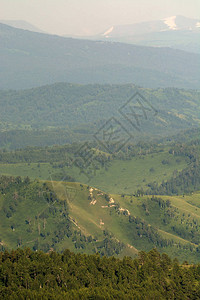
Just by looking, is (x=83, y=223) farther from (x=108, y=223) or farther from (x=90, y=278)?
(x=90, y=278)

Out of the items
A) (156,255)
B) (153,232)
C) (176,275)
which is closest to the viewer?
(176,275)

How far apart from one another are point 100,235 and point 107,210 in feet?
52.8

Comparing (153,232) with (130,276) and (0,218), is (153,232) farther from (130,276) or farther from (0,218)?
(130,276)

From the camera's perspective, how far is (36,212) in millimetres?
179375

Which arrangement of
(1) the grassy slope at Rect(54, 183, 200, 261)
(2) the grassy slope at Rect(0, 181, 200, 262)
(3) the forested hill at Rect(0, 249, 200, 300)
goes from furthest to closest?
(1) the grassy slope at Rect(54, 183, 200, 261) < (2) the grassy slope at Rect(0, 181, 200, 262) < (3) the forested hill at Rect(0, 249, 200, 300)

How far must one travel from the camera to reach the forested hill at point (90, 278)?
282ft

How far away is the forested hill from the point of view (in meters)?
85.8

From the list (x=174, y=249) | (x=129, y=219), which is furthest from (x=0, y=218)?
(x=174, y=249)

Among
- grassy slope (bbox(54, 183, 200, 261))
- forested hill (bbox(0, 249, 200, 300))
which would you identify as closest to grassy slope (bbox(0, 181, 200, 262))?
grassy slope (bbox(54, 183, 200, 261))

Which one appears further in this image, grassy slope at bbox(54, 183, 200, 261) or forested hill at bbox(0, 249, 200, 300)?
grassy slope at bbox(54, 183, 200, 261)

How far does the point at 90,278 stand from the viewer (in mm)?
96250

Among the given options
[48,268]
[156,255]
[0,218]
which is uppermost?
[48,268]

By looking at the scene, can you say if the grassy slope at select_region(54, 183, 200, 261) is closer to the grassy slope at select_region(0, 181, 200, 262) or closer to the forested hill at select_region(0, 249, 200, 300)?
the grassy slope at select_region(0, 181, 200, 262)

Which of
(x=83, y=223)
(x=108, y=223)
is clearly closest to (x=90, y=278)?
(x=83, y=223)
